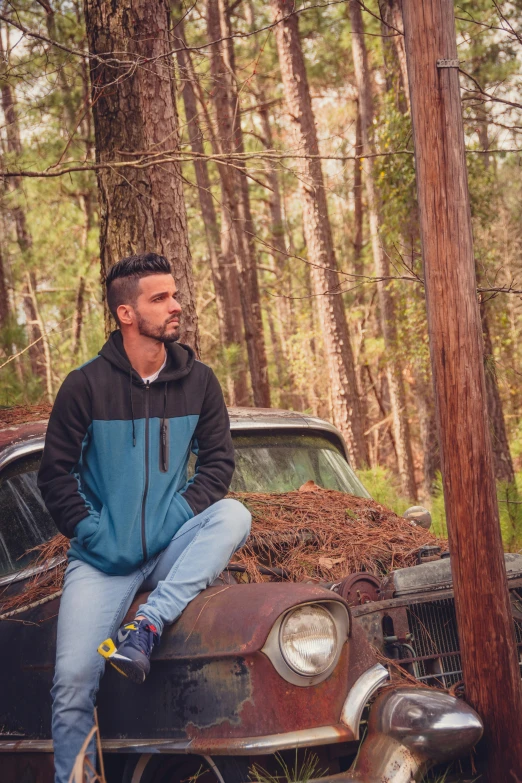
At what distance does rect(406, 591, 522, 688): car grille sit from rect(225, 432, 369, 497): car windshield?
1.39 meters

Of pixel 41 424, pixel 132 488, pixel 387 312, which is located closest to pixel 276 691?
pixel 132 488

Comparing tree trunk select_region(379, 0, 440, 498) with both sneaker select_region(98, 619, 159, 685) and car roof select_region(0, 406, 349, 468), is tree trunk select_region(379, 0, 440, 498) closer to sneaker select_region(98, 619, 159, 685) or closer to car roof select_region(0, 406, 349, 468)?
car roof select_region(0, 406, 349, 468)

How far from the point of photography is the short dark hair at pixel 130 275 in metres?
3.90

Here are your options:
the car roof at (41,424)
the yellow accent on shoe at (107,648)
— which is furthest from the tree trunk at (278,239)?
the yellow accent on shoe at (107,648)

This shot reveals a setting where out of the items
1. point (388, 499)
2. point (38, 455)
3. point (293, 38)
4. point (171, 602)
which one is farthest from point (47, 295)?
point (171, 602)

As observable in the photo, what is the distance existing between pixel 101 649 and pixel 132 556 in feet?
1.66

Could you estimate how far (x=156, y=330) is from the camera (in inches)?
151

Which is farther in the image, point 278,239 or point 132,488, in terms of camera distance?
point 278,239

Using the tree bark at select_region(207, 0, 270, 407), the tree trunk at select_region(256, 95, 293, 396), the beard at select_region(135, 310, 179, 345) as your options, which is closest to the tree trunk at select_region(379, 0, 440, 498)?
the tree bark at select_region(207, 0, 270, 407)

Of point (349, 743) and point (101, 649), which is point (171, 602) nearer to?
point (101, 649)

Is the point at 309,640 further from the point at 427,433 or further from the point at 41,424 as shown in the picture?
the point at 427,433

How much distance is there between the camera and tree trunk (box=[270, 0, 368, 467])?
14.6m

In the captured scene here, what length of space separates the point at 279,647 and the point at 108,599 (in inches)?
30.4

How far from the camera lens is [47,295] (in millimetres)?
21594
